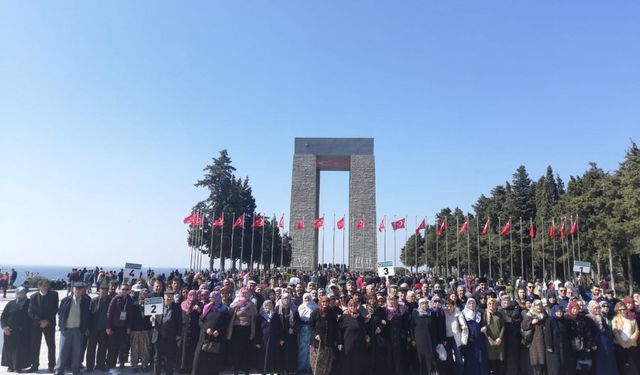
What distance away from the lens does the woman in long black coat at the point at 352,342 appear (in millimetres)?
6898

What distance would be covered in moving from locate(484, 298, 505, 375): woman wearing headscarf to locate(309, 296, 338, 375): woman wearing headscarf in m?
2.79

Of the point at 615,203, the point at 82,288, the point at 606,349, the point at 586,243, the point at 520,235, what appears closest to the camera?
the point at 606,349

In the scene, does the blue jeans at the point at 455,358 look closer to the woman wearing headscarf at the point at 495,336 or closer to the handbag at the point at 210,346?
the woman wearing headscarf at the point at 495,336

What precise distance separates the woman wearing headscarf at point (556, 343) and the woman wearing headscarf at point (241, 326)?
4815 mm

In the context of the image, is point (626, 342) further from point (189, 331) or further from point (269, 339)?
point (189, 331)

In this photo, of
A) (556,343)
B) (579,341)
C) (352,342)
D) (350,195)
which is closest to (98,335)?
(352,342)

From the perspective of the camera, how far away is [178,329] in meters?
8.00

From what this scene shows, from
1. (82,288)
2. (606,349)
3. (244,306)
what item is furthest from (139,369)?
(606,349)

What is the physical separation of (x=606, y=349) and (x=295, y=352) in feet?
17.2

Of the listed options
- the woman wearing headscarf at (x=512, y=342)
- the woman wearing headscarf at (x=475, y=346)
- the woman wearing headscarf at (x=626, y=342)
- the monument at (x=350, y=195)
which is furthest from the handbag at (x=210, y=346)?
the monument at (x=350, y=195)

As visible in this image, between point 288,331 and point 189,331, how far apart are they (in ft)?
5.73

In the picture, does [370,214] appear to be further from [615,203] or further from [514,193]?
[615,203]

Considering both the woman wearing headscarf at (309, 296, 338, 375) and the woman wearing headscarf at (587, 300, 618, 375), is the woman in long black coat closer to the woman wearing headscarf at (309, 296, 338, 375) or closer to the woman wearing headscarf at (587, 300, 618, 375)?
the woman wearing headscarf at (309, 296, 338, 375)

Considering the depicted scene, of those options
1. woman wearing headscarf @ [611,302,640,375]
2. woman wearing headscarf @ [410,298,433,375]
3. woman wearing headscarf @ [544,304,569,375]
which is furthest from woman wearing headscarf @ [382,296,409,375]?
woman wearing headscarf @ [611,302,640,375]
